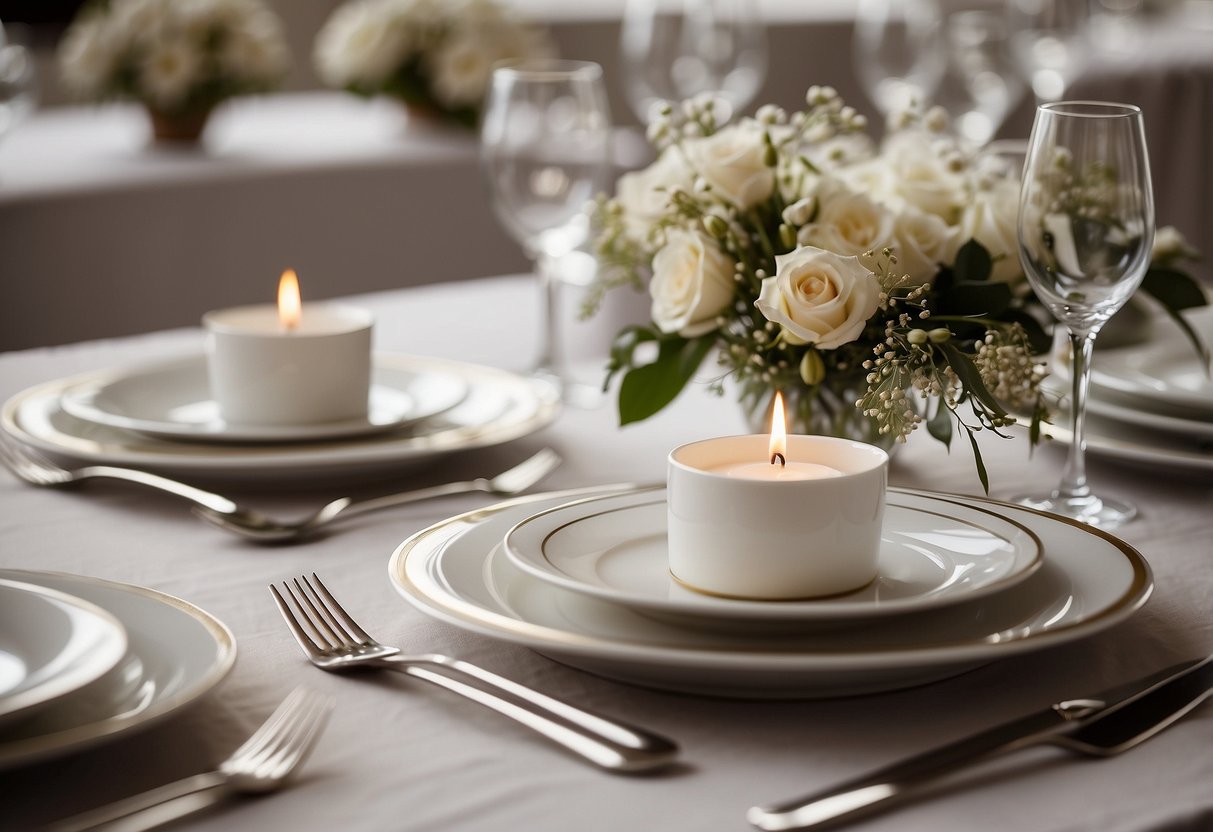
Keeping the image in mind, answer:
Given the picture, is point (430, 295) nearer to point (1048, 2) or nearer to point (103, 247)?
point (103, 247)

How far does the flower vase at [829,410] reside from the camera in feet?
3.10

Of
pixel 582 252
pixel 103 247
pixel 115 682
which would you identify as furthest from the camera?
pixel 103 247

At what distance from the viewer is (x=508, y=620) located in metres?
0.62

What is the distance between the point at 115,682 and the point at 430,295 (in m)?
1.11

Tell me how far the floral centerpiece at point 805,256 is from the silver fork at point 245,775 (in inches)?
14.6

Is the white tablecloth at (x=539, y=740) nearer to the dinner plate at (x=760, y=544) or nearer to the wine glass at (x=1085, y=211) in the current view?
the dinner plate at (x=760, y=544)

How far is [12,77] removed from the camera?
7.95ft

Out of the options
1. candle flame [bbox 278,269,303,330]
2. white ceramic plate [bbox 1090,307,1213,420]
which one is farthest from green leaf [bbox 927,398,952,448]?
candle flame [bbox 278,269,303,330]

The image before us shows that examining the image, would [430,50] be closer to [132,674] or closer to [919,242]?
[919,242]

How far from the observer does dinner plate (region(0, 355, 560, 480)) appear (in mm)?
944

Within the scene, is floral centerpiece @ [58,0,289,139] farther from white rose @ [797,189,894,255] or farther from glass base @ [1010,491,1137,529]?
glass base @ [1010,491,1137,529]

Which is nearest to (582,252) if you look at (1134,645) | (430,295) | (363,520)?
(430,295)

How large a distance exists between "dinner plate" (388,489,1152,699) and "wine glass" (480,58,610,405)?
1.80 feet

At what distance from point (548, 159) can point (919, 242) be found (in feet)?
1.43
